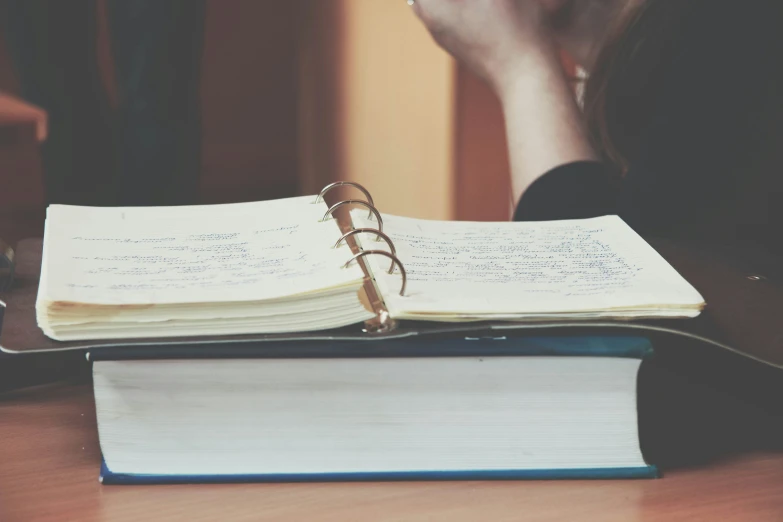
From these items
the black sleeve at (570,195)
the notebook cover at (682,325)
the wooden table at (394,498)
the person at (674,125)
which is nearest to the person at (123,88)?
the person at (674,125)

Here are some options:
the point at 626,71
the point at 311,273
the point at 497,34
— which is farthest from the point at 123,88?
the point at 311,273

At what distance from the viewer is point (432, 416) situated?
1.49ft

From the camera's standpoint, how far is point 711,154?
839 millimetres

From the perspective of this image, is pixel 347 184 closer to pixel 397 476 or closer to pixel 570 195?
pixel 397 476

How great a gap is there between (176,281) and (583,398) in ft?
0.75

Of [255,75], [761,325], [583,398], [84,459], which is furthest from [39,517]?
[255,75]

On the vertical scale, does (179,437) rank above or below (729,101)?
below

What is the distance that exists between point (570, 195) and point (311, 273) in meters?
0.45

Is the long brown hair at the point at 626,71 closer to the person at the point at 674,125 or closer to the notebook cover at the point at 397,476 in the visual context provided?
the person at the point at 674,125

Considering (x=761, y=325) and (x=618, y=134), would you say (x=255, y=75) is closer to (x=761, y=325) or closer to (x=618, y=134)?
(x=618, y=134)

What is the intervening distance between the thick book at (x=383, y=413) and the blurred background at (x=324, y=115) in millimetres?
1402

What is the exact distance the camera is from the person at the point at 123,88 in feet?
5.77

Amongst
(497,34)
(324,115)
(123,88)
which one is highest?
(497,34)

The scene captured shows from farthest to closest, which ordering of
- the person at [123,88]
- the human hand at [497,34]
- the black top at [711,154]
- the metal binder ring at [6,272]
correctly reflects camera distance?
the person at [123,88] → the human hand at [497,34] → the black top at [711,154] → the metal binder ring at [6,272]
